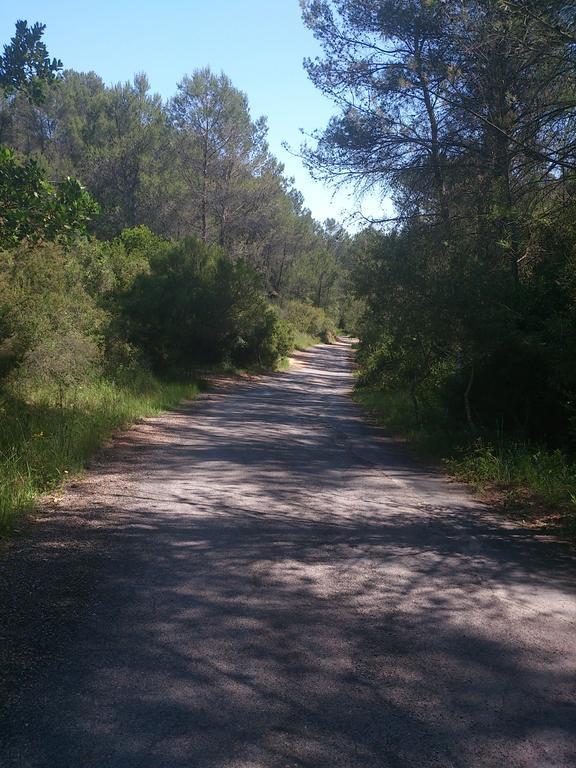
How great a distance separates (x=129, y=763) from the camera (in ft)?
9.99

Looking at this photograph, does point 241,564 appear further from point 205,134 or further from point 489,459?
point 205,134

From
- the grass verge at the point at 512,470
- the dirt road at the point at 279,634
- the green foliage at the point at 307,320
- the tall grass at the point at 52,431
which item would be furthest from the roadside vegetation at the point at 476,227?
the green foliage at the point at 307,320

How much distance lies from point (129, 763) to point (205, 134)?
38423mm

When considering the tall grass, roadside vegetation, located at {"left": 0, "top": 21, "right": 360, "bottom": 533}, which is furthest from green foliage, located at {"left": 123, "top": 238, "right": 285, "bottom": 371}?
the tall grass

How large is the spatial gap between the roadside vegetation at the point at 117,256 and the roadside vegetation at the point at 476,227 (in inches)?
170

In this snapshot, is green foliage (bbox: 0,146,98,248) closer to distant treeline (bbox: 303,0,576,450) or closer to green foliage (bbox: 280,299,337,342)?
distant treeline (bbox: 303,0,576,450)

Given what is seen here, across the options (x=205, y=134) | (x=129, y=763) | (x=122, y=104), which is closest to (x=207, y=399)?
(x=129, y=763)

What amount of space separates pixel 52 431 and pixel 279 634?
6.91 m

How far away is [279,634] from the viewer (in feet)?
14.6

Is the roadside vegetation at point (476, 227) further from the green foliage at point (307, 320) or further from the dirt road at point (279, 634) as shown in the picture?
the green foliage at point (307, 320)

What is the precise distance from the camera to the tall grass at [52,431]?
750 cm

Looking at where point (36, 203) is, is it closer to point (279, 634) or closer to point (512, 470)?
point (279, 634)

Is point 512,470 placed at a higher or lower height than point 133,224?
lower

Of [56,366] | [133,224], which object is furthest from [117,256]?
[133,224]
